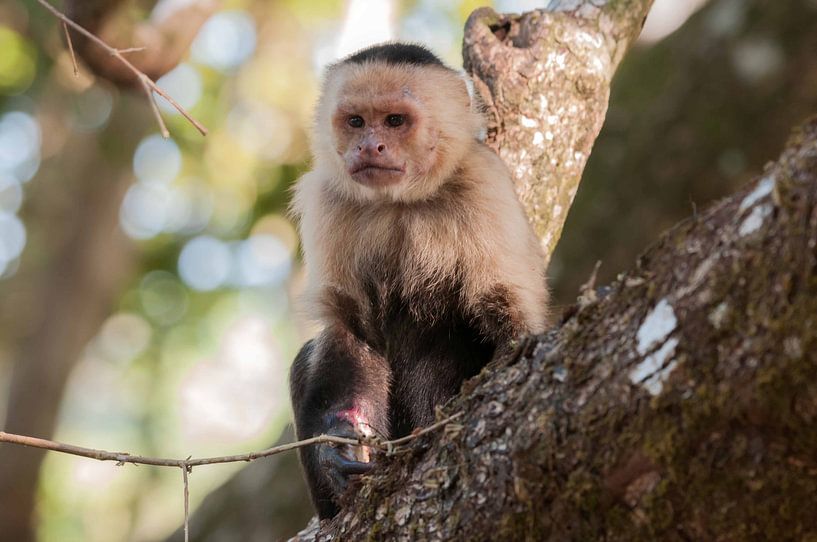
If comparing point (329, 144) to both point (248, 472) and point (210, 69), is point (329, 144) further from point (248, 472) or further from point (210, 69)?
point (210, 69)

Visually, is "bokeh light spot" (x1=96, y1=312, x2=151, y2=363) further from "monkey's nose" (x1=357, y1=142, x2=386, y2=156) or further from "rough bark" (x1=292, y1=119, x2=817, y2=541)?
"rough bark" (x1=292, y1=119, x2=817, y2=541)

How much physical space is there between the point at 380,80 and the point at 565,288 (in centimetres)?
277

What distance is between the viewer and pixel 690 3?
25.5 ft

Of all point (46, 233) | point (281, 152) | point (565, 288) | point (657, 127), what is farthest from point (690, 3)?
point (46, 233)

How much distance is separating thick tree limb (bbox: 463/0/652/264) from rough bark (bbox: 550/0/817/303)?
1.91 meters

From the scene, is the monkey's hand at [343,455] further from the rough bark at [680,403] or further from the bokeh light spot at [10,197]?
the bokeh light spot at [10,197]

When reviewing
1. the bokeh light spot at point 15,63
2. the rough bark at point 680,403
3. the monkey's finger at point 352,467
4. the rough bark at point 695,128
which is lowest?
the rough bark at point 680,403

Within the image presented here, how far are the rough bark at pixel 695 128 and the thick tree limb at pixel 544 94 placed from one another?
191 cm

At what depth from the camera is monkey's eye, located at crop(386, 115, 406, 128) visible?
146 inches

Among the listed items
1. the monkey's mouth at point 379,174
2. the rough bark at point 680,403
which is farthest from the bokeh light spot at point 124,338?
the rough bark at point 680,403

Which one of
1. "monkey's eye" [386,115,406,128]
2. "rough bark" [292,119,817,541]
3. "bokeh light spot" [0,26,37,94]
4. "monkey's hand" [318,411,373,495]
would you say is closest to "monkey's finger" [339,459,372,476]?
"monkey's hand" [318,411,373,495]

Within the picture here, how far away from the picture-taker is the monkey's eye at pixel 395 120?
3719 mm

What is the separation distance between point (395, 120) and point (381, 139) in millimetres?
137

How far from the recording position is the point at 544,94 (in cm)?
411
